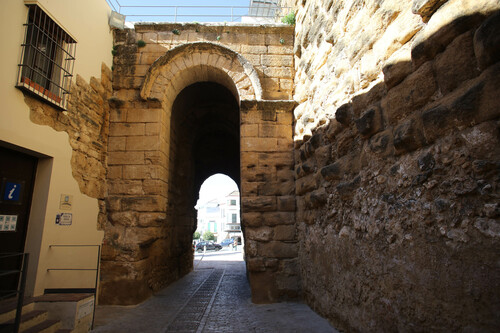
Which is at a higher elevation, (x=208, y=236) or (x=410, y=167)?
(x=410, y=167)

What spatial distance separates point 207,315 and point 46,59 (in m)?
4.18

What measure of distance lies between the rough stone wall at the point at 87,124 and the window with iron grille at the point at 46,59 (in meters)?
0.16

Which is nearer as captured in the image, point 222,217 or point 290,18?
point 290,18

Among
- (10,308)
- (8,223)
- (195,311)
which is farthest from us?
(195,311)

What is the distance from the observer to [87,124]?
4898 mm

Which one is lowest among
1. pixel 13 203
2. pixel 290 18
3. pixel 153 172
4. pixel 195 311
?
pixel 195 311

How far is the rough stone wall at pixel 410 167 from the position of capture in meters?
1.63

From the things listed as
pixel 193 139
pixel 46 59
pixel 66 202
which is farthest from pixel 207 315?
pixel 193 139

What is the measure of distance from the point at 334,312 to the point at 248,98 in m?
3.66

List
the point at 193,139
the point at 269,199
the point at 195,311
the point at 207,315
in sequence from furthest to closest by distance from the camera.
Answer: the point at 193,139 → the point at 269,199 → the point at 195,311 → the point at 207,315

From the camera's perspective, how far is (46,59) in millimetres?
4168

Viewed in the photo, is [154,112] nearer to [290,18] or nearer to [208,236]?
[290,18]

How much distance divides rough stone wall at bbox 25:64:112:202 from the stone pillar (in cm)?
243

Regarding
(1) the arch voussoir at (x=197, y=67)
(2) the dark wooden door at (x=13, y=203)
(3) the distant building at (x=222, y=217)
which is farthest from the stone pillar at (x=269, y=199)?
(3) the distant building at (x=222, y=217)
